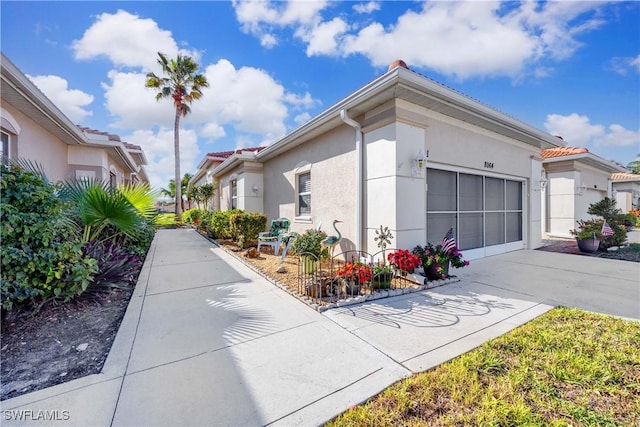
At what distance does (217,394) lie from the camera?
2.19 m

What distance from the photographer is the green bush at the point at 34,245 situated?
10.5ft

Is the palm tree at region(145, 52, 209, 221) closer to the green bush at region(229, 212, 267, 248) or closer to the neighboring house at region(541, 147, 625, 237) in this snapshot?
the green bush at region(229, 212, 267, 248)

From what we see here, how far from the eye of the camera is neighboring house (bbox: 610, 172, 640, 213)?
19.6 metres

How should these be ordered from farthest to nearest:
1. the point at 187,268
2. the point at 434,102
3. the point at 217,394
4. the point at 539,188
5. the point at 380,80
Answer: the point at 539,188 → the point at 187,268 → the point at 434,102 → the point at 380,80 → the point at 217,394

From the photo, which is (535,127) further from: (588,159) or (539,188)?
(588,159)

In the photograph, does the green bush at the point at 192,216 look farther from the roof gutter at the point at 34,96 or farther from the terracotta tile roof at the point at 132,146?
the roof gutter at the point at 34,96

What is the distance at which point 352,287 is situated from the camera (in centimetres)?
442

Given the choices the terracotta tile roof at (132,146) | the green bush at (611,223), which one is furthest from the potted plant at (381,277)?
the terracotta tile roof at (132,146)

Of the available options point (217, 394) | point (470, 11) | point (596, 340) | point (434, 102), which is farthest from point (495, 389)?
point (470, 11)

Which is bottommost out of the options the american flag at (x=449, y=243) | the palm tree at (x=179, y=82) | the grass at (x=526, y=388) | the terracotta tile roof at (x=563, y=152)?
the grass at (x=526, y=388)

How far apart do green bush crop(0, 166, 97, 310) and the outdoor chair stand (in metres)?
4.75

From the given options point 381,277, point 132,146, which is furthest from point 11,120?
point 132,146

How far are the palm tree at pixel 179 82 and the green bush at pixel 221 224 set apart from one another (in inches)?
496

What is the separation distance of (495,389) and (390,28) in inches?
297
